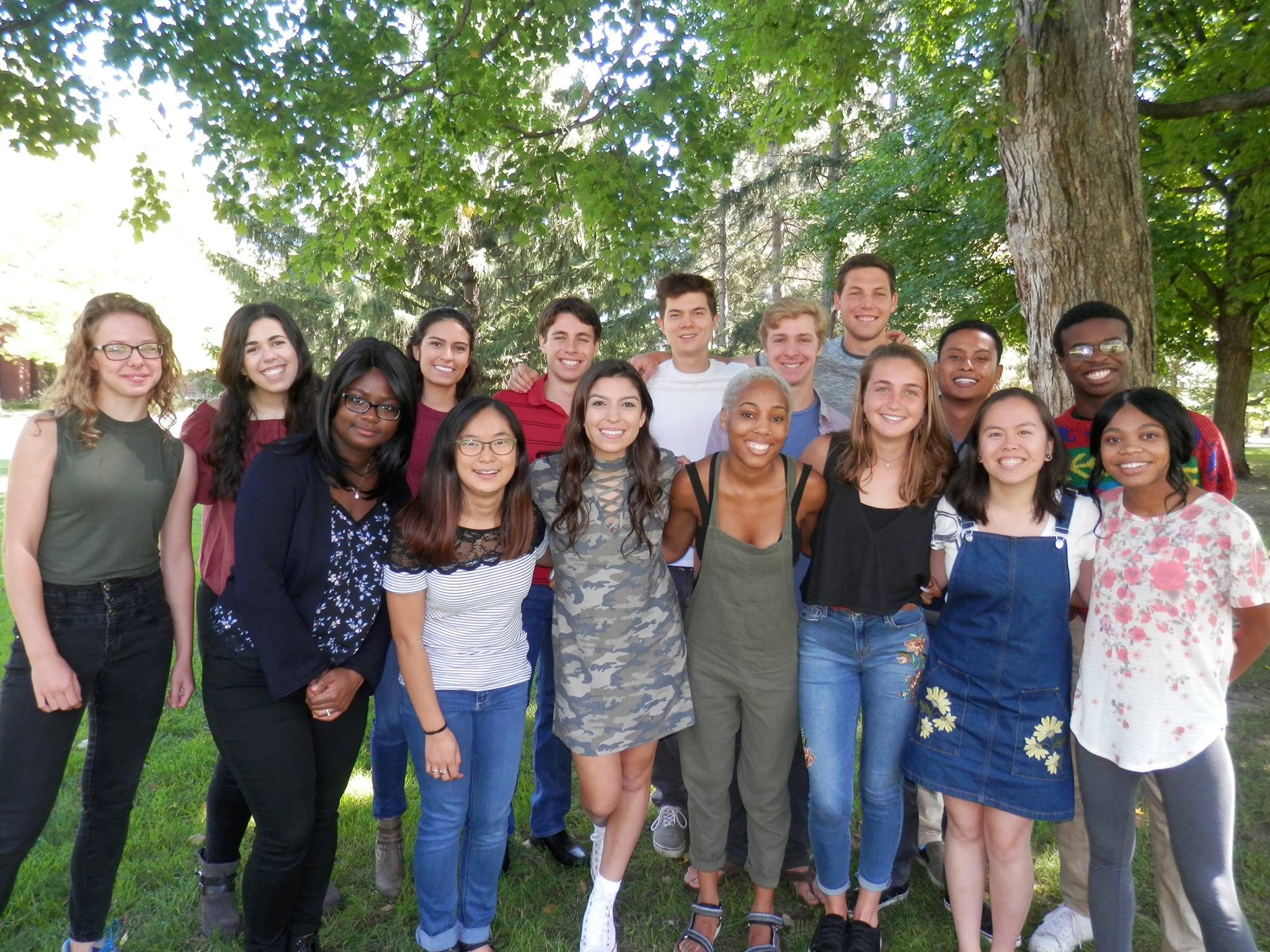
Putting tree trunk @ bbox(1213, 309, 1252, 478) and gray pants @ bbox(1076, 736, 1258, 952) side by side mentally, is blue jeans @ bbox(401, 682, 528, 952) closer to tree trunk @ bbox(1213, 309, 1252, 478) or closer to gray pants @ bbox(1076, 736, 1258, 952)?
gray pants @ bbox(1076, 736, 1258, 952)

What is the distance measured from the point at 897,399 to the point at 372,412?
198 cm

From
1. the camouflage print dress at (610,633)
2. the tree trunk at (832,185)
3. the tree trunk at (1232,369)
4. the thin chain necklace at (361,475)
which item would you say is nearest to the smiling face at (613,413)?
the camouflage print dress at (610,633)

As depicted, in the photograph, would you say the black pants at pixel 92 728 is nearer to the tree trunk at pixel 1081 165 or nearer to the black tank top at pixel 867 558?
the black tank top at pixel 867 558

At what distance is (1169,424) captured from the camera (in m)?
2.61

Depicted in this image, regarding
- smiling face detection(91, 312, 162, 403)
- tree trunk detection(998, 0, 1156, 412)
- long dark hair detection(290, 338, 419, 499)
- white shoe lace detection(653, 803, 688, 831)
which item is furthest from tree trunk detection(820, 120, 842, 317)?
smiling face detection(91, 312, 162, 403)

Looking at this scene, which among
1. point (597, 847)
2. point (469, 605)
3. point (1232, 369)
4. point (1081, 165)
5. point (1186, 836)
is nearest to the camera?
point (1186, 836)

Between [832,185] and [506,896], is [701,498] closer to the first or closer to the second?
[506,896]

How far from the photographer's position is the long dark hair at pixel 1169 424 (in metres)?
2.60

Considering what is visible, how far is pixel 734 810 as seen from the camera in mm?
3684

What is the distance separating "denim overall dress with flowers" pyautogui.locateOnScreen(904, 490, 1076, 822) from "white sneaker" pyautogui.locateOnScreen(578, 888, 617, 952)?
4.64 ft

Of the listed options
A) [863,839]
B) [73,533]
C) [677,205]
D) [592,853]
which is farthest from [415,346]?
[677,205]

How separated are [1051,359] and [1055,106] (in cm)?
153

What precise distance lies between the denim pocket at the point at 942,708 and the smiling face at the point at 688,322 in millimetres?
2022

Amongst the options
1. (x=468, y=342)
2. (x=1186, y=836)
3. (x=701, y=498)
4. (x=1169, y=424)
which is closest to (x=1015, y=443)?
(x=1169, y=424)
